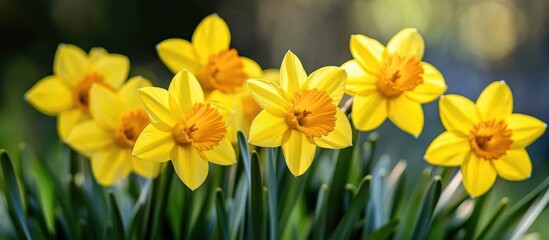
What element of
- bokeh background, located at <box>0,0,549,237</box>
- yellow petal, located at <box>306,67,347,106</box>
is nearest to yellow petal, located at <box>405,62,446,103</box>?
yellow petal, located at <box>306,67,347,106</box>

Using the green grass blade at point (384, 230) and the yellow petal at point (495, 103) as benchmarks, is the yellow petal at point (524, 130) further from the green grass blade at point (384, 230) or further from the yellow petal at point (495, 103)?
the green grass blade at point (384, 230)

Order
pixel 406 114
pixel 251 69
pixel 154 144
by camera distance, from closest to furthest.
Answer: pixel 154 144
pixel 406 114
pixel 251 69

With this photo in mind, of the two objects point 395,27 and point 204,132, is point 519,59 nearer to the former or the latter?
point 395,27

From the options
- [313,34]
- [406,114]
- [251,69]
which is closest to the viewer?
[406,114]

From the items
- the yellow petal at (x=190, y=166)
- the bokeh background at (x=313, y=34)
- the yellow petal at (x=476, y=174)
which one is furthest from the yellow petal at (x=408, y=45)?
the bokeh background at (x=313, y=34)

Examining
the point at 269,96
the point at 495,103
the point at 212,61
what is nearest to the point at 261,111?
the point at 269,96

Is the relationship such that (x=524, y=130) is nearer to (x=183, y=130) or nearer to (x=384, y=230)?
(x=384, y=230)

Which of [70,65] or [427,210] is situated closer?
Answer: [427,210]
